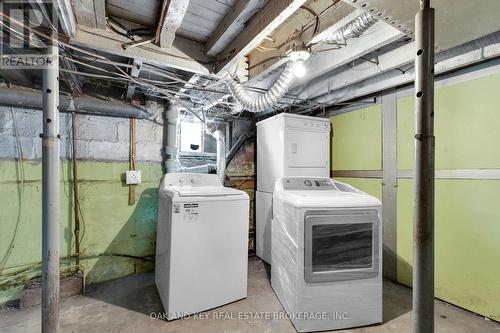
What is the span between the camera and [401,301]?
2234 mm

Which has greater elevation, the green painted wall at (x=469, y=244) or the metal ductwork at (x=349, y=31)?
the metal ductwork at (x=349, y=31)

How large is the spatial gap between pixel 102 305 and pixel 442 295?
3.07 m

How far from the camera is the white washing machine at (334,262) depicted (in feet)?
5.99

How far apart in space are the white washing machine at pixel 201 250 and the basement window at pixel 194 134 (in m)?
1.07

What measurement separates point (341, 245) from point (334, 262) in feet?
0.46

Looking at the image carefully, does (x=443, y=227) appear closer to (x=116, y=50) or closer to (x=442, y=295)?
(x=442, y=295)

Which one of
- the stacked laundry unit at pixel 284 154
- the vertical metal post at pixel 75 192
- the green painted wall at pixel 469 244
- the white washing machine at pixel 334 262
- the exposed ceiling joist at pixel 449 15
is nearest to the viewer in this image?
the exposed ceiling joist at pixel 449 15

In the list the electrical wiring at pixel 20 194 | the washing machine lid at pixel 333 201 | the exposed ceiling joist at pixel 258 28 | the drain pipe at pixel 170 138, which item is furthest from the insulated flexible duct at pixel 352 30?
the electrical wiring at pixel 20 194

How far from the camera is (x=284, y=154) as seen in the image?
2.84 metres

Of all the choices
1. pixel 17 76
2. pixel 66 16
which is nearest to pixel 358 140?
pixel 66 16

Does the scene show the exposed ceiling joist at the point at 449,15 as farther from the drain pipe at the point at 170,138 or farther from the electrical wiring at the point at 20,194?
the electrical wiring at the point at 20,194

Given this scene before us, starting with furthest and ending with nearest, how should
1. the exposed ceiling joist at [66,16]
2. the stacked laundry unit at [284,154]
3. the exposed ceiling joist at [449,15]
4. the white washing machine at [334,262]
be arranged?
the stacked laundry unit at [284,154]
the white washing machine at [334,262]
the exposed ceiling joist at [66,16]
the exposed ceiling joist at [449,15]

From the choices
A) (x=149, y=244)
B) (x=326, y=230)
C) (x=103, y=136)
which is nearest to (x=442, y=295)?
(x=326, y=230)

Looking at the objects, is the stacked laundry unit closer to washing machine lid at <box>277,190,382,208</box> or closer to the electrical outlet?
washing machine lid at <box>277,190,382,208</box>
